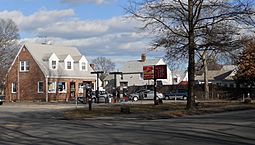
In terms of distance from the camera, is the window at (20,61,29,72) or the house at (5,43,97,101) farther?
the window at (20,61,29,72)

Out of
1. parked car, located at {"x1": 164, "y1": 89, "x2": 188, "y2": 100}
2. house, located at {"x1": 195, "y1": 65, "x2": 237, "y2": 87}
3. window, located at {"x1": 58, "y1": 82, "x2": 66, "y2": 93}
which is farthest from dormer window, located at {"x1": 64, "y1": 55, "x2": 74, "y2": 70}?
house, located at {"x1": 195, "y1": 65, "x2": 237, "y2": 87}

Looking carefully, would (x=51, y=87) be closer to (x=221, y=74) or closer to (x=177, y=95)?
(x=177, y=95)

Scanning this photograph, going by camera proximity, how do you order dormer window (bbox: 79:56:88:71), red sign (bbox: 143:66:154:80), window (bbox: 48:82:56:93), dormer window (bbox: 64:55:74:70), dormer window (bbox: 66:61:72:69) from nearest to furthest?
1. red sign (bbox: 143:66:154:80)
2. window (bbox: 48:82:56:93)
3. dormer window (bbox: 64:55:74:70)
4. dormer window (bbox: 66:61:72:69)
5. dormer window (bbox: 79:56:88:71)

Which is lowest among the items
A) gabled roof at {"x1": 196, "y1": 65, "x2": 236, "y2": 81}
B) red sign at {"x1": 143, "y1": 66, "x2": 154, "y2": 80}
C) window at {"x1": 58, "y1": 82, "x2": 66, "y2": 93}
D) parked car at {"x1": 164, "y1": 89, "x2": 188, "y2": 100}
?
parked car at {"x1": 164, "y1": 89, "x2": 188, "y2": 100}

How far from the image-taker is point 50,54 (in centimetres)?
6731

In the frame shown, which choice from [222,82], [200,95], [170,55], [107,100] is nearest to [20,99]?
[107,100]

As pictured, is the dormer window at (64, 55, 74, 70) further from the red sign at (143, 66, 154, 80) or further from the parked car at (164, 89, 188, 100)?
the red sign at (143, 66, 154, 80)

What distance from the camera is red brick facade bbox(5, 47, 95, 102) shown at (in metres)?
64.1

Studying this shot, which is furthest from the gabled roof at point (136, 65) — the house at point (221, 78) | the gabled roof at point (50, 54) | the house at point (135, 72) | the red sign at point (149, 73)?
the red sign at point (149, 73)

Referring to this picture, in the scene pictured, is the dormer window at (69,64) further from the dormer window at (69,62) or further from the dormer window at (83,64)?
the dormer window at (83,64)

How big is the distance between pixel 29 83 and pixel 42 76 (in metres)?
2.40

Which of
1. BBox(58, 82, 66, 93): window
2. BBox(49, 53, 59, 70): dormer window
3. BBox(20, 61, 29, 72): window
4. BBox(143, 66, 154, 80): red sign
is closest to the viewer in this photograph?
BBox(143, 66, 154, 80): red sign

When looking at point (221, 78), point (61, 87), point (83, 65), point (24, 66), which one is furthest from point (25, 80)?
point (221, 78)

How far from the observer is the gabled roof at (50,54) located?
2566 inches
